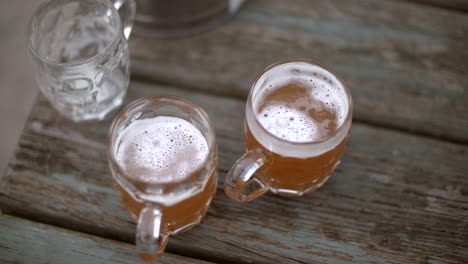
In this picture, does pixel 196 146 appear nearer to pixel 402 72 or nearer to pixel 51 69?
pixel 51 69

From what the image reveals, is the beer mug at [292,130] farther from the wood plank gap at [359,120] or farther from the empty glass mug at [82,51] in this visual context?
the empty glass mug at [82,51]

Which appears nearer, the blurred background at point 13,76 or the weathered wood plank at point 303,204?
the weathered wood plank at point 303,204

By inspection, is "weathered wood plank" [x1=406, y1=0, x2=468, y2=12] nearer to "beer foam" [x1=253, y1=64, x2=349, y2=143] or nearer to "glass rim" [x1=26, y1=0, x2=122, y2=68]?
"beer foam" [x1=253, y1=64, x2=349, y2=143]

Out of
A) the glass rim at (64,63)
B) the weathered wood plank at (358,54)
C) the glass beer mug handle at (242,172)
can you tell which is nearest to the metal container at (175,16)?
the weathered wood plank at (358,54)

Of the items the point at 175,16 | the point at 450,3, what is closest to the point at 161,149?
the point at 175,16

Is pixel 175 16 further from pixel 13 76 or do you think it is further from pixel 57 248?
pixel 13 76
